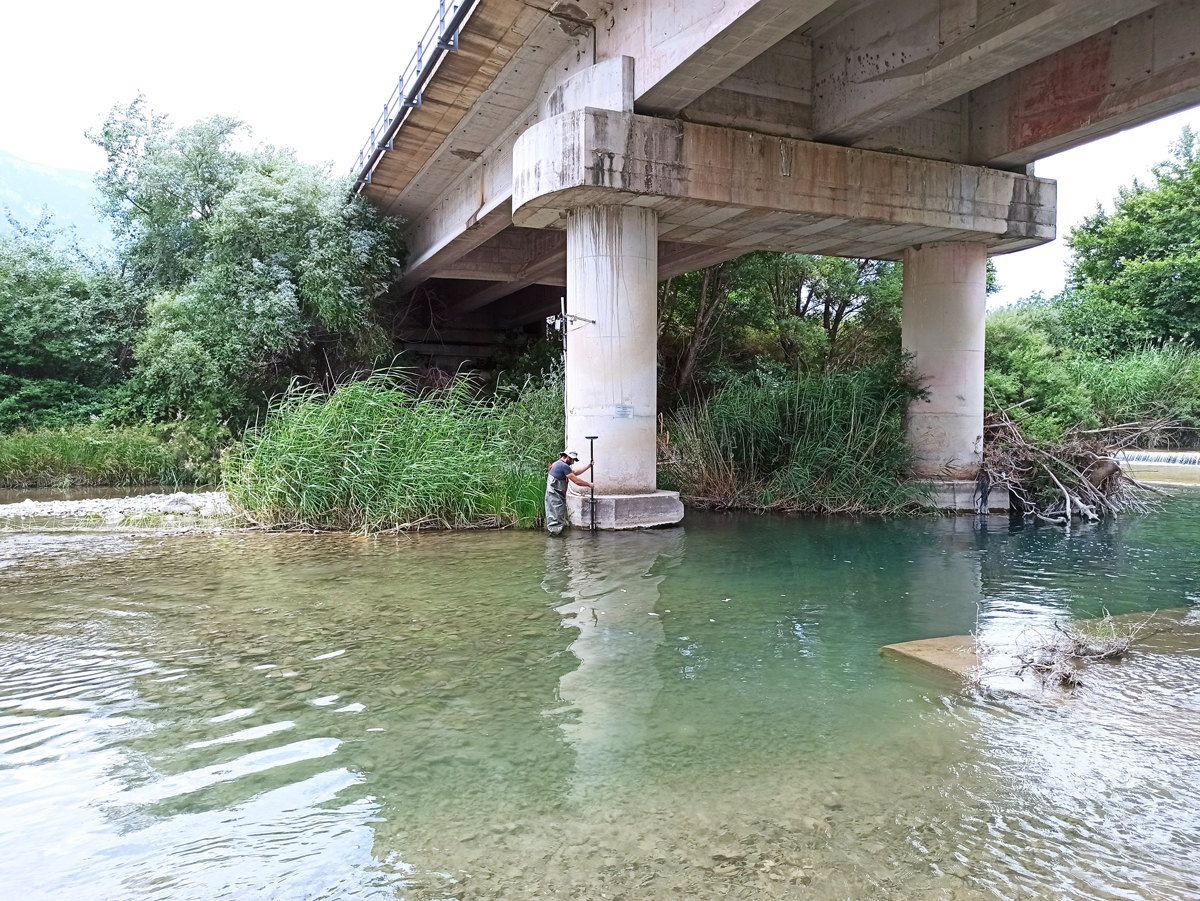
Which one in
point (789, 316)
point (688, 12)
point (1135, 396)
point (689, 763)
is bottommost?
point (689, 763)

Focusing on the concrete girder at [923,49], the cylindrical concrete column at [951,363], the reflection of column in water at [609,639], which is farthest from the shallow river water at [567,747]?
the cylindrical concrete column at [951,363]

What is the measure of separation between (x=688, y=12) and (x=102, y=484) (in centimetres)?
1483

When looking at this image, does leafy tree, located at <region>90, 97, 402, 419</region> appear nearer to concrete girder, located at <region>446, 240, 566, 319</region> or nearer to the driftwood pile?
concrete girder, located at <region>446, 240, 566, 319</region>

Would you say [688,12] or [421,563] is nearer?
[421,563]

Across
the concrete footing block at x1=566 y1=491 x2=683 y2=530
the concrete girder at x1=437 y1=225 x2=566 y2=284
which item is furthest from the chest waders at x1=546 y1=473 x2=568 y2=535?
the concrete girder at x1=437 y1=225 x2=566 y2=284

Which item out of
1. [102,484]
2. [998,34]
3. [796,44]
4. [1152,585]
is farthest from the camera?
[102,484]

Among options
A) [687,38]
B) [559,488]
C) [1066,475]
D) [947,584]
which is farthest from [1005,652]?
[1066,475]

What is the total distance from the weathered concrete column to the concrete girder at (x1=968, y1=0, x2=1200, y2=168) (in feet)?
18.4

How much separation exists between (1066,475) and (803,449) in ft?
14.0

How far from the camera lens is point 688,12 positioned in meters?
9.55

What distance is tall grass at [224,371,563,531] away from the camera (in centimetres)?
1109

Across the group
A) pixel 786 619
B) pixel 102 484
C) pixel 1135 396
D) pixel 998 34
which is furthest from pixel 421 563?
pixel 1135 396

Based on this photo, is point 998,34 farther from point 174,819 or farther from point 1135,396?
point 1135,396

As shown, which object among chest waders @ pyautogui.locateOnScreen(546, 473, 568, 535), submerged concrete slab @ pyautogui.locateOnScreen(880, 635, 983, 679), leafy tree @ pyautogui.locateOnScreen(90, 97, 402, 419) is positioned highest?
leafy tree @ pyautogui.locateOnScreen(90, 97, 402, 419)
